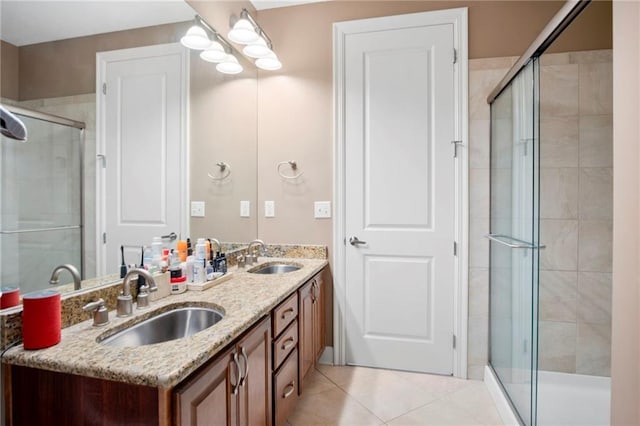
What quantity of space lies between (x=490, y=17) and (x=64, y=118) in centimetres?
251

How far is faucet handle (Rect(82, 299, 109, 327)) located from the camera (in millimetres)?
1195

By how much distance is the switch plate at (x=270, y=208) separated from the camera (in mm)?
2672

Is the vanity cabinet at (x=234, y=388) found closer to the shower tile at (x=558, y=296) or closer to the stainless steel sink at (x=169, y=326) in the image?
the stainless steel sink at (x=169, y=326)

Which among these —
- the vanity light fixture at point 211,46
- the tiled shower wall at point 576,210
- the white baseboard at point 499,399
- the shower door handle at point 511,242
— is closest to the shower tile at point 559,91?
the tiled shower wall at point 576,210

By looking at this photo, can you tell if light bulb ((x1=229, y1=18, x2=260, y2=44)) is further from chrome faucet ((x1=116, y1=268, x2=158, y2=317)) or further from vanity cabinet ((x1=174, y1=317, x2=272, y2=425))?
vanity cabinet ((x1=174, y1=317, x2=272, y2=425))

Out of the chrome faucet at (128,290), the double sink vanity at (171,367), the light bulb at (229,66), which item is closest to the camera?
the double sink vanity at (171,367)

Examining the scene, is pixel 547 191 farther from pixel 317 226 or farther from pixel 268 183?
pixel 268 183

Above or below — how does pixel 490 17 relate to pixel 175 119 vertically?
above

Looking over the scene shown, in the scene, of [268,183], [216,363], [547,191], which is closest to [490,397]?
[547,191]

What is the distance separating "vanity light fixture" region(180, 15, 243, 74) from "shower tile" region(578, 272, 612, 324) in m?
2.72

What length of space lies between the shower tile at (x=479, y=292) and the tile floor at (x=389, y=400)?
1.56ft

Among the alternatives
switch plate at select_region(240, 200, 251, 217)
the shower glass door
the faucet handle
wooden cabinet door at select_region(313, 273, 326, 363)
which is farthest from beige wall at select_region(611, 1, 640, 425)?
switch plate at select_region(240, 200, 251, 217)

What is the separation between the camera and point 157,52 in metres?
1.67

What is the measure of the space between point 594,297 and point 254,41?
9.12 feet
